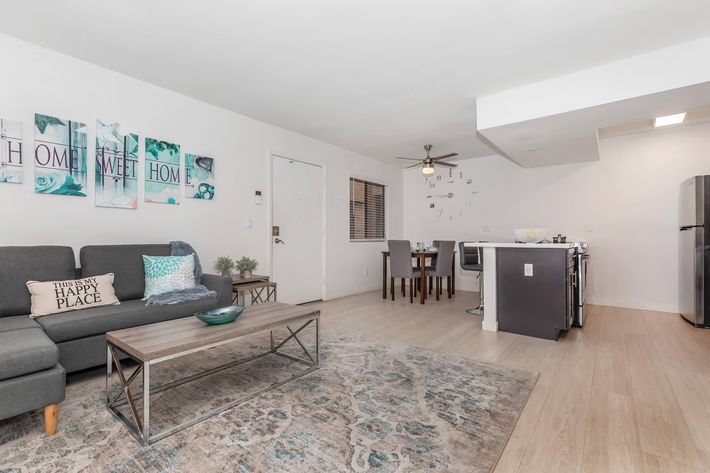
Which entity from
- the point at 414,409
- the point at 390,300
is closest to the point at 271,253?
the point at 390,300

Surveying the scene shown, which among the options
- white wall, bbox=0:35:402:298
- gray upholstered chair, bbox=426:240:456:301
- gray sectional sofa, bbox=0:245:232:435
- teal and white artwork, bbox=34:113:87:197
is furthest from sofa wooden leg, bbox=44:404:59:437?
gray upholstered chair, bbox=426:240:456:301

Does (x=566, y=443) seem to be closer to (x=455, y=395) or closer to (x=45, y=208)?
(x=455, y=395)

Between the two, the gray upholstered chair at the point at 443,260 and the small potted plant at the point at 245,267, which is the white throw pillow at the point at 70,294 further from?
the gray upholstered chair at the point at 443,260

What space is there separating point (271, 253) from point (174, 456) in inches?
119

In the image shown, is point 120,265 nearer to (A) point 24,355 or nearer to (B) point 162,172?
(B) point 162,172

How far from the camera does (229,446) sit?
64.1 inches

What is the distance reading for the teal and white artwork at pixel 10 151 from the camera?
2.53 metres

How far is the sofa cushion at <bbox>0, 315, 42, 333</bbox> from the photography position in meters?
2.04

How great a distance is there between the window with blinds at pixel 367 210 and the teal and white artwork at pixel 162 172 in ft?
9.69

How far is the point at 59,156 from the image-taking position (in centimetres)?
279

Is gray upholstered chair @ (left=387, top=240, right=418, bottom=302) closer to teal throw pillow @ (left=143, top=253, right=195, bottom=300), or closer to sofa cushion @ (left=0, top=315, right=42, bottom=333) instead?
teal throw pillow @ (left=143, top=253, right=195, bottom=300)

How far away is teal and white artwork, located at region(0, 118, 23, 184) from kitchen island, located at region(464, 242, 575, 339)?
4202 millimetres

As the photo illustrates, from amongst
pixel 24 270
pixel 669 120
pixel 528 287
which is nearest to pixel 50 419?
pixel 24 270

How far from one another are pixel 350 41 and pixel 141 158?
7.44ft
